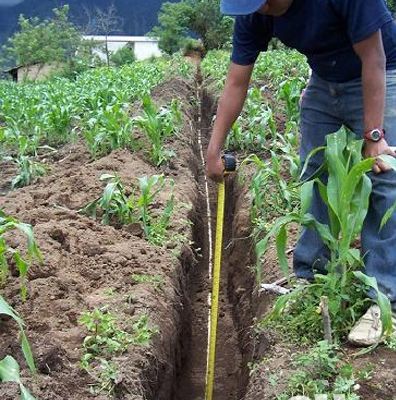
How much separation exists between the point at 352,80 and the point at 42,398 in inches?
69.6

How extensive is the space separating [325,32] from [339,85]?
0.32 m

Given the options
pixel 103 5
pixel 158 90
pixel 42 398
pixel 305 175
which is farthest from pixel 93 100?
pixel 103 5

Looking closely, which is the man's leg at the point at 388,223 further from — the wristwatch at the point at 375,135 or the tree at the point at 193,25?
the tree at the point at 193,25

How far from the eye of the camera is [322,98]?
299 cm

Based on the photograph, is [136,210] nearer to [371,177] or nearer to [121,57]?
[371,177]

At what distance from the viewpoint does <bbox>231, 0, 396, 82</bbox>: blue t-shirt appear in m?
2.44

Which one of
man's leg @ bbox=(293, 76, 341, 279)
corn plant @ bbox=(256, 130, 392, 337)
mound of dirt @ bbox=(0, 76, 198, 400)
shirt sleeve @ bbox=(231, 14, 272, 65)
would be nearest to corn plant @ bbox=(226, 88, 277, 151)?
mound of dirt @ bbox=(0, 76, 198, 400)

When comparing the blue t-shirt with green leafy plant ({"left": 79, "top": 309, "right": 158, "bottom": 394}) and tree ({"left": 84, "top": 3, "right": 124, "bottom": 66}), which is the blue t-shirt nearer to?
green leafy plant ({"left": 79, "top": 309, "right": 158, "bottom": 394})

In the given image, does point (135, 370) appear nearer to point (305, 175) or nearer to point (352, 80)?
point (305, 175)

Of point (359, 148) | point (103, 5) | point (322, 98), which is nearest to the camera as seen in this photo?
point (359, 148)

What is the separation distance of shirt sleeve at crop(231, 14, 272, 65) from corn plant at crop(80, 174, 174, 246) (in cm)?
145

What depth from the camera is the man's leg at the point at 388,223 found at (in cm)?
273

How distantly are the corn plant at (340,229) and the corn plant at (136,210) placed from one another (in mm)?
1473

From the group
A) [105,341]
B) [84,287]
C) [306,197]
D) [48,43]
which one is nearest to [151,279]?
[84,287]
